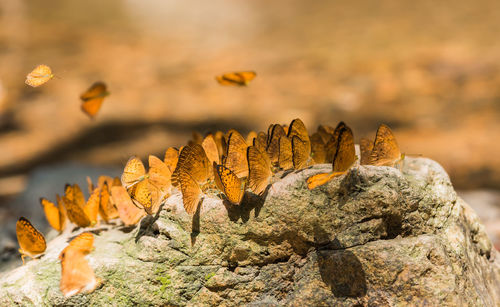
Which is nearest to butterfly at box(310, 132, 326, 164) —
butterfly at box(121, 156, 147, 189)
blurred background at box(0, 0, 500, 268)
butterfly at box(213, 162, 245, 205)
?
butterfly at box(213, 162, 245, 205)

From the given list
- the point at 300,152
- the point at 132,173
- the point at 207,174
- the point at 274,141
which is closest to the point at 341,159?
the point at 300,152

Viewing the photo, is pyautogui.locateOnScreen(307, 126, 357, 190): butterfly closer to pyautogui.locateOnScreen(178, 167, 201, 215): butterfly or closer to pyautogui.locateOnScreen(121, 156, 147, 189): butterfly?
pyautogui.locateOnScreen(178, 167, 201, 215): butterfly

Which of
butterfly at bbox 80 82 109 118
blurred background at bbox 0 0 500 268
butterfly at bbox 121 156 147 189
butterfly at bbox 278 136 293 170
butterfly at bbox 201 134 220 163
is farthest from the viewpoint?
blurred background at bbox 0 0 500 268

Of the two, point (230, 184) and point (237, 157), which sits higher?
point (237, 157)

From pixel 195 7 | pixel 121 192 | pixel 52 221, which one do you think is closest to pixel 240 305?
pixel 121 192

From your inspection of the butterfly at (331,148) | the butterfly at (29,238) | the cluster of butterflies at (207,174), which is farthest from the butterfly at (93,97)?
the butterfly at (331,148)

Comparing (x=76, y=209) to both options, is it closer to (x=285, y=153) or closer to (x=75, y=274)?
(x=75, y=274)
